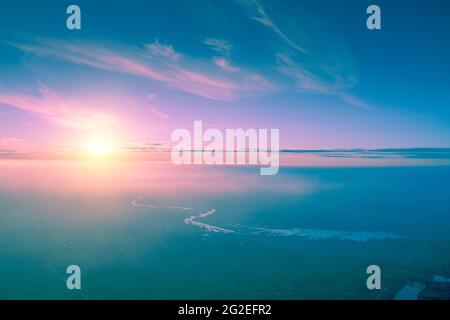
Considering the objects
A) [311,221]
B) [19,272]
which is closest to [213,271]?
[19,272]

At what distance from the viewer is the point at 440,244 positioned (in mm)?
21609

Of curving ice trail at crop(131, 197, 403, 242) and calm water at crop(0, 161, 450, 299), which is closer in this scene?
calm water at crop(0, 161, 450, 299)

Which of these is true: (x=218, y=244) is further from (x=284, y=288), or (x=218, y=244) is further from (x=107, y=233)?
(x=107, y=233)

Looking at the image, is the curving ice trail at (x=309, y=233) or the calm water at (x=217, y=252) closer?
the calm water at (x=217, y=252)

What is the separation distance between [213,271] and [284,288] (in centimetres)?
422

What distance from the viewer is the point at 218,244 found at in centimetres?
2112

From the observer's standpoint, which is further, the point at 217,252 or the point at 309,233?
the point at 309,233
